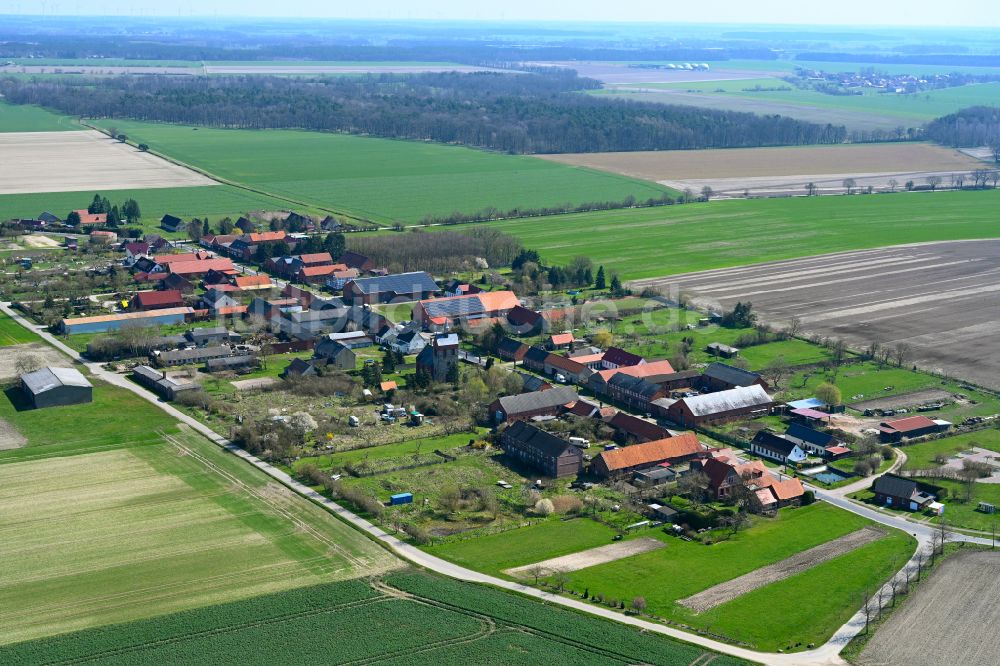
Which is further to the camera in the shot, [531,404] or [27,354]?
[27,354]

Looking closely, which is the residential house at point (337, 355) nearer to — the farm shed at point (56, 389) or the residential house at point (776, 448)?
the farm shed at point (56, 389)

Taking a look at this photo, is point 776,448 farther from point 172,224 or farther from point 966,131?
point 966,131

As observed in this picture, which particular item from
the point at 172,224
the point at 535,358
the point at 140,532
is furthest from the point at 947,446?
the point at 172,224

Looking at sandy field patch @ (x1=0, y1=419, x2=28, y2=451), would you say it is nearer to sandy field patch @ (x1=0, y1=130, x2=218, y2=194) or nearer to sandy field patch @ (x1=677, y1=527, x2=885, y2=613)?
sandy field patch @ (x1=677, y1=527, x2=885, y2=613)

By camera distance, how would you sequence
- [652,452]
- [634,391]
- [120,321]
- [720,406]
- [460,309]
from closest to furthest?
[652,452]
[720,406]
[634,391]
[120,321]
[460,309]

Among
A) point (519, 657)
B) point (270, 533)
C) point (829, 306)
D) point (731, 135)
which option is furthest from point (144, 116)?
point (519, 657)

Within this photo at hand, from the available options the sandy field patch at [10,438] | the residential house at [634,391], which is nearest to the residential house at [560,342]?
the residential house at [634,391]

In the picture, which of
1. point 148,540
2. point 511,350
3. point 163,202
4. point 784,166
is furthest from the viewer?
point 784,166
